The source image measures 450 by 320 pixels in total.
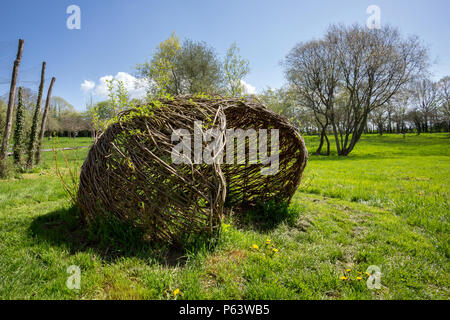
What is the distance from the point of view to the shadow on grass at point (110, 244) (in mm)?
2553

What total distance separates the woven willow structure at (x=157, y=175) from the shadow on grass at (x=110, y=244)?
15 cm

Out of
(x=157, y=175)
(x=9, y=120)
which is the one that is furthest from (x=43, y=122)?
(x=157, y=175)

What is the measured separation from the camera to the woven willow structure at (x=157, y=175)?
2.49m

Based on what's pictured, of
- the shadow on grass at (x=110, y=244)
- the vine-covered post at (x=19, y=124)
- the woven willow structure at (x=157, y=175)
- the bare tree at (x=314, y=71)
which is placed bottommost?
the shadow on grass at (x=110, y=244)

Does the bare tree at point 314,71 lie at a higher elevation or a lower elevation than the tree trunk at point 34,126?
higher

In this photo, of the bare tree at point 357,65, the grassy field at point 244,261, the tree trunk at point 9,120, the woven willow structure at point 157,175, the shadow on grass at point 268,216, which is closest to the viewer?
the grassy field at point 244,261

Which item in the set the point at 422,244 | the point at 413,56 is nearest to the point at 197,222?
the point at 422,244

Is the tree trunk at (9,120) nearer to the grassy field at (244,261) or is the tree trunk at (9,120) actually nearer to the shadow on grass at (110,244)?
the grassy field at (244,261)

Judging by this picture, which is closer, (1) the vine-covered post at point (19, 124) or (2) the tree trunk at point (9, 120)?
(2) the tree trunk at point (9, 120)

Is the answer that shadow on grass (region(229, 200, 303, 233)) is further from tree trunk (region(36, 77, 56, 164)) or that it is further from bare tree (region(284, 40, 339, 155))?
bare tree (region(284, 40, 339, 155))

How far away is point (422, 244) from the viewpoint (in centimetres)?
310

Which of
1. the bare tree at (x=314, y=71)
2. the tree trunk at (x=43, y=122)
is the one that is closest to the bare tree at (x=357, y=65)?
the bare tree at (x=314, y=71)

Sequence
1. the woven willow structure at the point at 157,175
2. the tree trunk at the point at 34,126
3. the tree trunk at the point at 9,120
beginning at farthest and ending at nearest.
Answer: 1. the tree trunk at the point at 34,126
2. the tree trunk at the point at 9,120
3. the woven willow structure at the point at 157,175

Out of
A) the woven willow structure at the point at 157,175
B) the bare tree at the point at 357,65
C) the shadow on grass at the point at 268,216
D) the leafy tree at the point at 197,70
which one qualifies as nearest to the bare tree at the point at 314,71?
the bare tree at the point at 357,65
